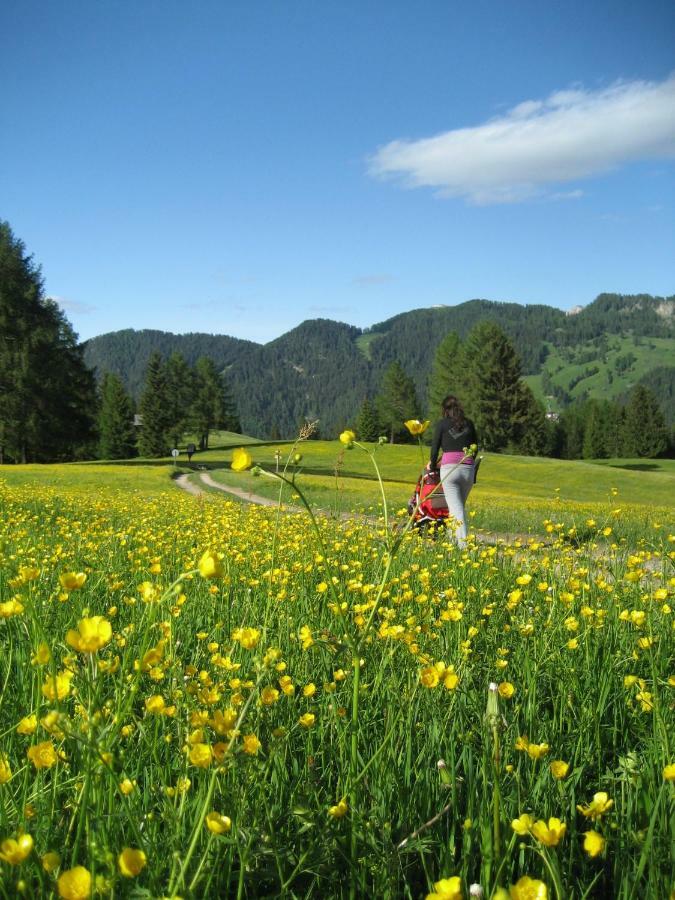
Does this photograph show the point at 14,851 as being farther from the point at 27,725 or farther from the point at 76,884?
the point at 27,725

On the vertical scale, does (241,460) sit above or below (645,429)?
below

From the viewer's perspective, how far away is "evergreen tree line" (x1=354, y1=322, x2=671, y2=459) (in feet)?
215

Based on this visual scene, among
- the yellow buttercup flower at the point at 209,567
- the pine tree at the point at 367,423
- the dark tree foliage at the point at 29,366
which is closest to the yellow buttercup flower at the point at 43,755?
the yellow buttercup flower at the point at 209,567

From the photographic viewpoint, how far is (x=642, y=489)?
34281 mm

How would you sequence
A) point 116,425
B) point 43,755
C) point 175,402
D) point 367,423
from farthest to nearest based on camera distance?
point 367,423
point 116,425
point 175,402
point 43,755

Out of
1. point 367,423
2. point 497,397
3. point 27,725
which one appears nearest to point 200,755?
point 27,725

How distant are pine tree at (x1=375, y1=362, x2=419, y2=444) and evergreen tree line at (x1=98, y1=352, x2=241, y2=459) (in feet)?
72.6

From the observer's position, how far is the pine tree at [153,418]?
74.6 metres

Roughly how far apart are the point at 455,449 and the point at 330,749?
6.60m

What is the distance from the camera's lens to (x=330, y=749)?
220 centimetres

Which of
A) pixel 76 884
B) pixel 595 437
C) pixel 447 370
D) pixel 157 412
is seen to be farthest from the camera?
pixel 595 437

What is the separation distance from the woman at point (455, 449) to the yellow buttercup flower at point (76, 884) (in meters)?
7.14

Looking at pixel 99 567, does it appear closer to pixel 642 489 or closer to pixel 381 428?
pixel 642 489

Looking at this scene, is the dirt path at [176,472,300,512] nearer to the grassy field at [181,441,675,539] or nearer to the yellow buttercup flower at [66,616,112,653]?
the grassy field at [181,441,675,539]
